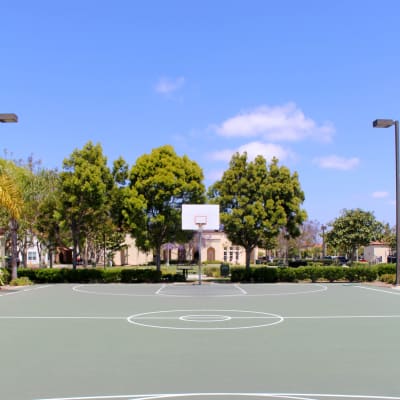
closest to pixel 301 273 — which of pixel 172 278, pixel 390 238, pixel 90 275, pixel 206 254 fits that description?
pixel 172 278

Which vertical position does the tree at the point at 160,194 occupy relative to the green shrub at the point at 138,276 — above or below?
above

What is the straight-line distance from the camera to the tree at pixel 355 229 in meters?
40.3

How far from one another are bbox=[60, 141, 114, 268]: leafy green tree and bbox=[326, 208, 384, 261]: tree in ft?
65.7

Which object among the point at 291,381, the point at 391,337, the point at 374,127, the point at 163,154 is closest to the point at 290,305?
the point at 391,337

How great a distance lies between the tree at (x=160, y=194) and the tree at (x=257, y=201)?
5.96ft

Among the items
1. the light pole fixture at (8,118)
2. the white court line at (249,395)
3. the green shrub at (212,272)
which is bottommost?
the green shrub at (212,272)

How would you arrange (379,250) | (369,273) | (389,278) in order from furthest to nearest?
(379,250), (369,273), (389,278)

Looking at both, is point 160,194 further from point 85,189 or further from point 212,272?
point 212,272

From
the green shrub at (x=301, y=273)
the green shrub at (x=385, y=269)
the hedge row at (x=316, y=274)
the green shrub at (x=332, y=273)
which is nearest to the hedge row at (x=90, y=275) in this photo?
the hedge row at (x=316, y=274)

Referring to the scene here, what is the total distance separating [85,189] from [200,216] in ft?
21.6

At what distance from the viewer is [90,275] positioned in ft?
95.9

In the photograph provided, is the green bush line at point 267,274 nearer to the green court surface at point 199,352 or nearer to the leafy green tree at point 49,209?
the leafy green tree at point 49,209

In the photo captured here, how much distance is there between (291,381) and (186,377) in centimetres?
140

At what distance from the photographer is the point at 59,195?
29531 mm
